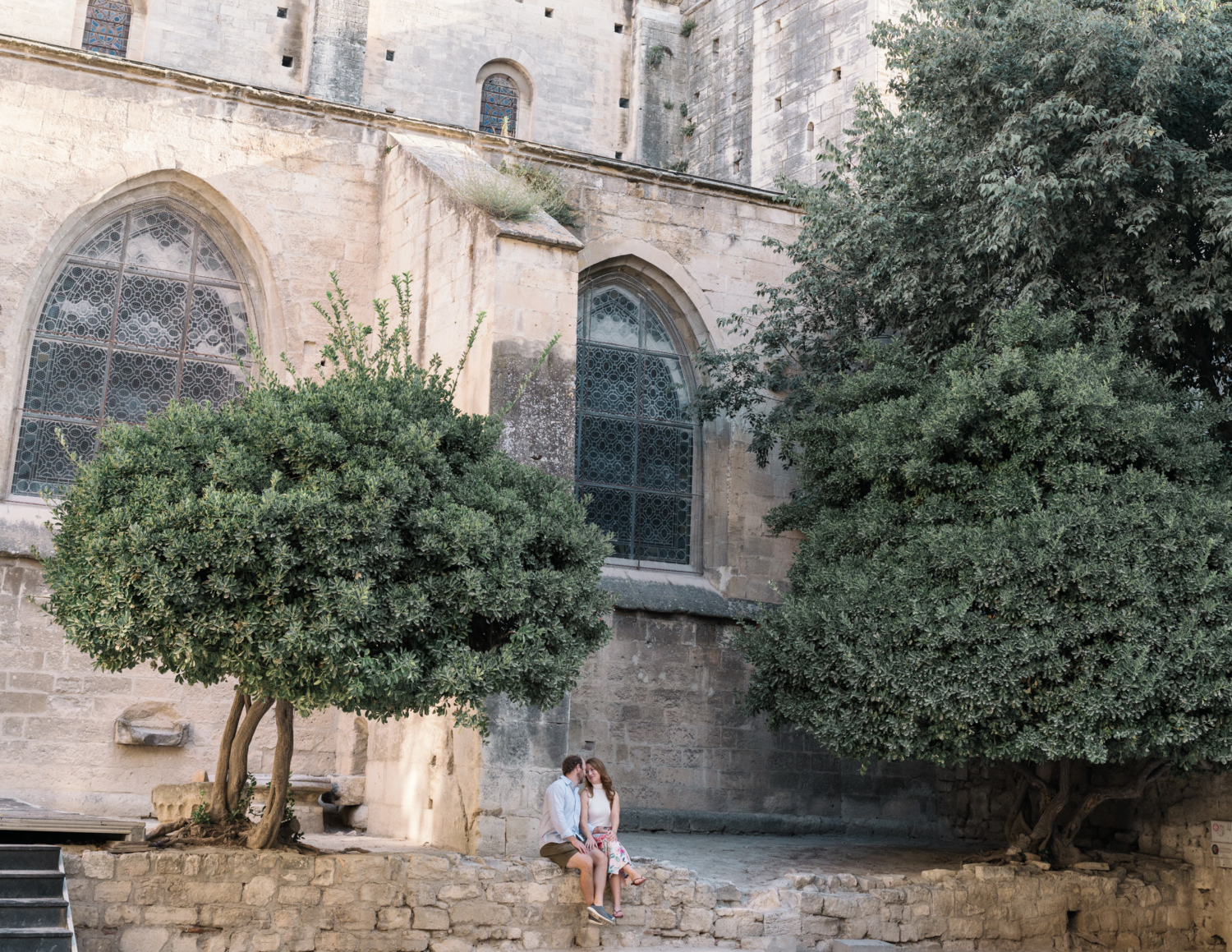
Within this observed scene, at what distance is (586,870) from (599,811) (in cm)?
41

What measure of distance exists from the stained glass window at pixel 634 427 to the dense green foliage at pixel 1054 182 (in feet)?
4.33

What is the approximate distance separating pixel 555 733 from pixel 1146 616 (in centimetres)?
397

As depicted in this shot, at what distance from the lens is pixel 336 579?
20.2 feet

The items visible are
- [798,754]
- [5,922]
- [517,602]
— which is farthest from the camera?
[798,754]

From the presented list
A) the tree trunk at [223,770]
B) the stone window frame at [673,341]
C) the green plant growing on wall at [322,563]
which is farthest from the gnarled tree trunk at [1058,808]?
the tree trunk at [223,770]

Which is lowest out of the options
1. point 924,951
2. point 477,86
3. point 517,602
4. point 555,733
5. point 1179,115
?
point 924,951

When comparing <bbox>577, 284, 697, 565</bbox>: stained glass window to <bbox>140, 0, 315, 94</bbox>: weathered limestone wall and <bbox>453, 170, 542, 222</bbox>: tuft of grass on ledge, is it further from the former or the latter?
<bbox>140, 0, 315, 94</bbox>: weathered limestone wall

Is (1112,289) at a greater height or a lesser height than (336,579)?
greater

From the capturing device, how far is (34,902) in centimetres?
570

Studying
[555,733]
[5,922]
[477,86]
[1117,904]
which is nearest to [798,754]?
[1117,904]

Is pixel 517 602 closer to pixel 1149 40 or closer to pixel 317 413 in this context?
pixel 317 413

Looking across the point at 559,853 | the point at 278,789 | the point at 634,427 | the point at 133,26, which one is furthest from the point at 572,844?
the point at 133,26

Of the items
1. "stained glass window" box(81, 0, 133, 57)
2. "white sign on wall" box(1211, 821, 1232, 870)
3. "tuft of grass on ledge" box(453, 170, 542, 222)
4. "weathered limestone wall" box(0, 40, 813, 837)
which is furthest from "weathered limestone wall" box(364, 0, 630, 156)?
"white sign on wall" box(1211, 821, 1232, 870)

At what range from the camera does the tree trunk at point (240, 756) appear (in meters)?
7.13
